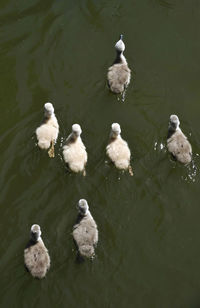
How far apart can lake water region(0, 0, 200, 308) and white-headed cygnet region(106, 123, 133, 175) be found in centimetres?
13

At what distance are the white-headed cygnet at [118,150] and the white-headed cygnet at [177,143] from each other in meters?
0.60

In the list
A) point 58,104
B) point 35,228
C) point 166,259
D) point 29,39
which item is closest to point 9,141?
point 58,104

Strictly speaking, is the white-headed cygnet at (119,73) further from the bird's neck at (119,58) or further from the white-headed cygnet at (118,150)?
the white-headed cygnet at (118,150)

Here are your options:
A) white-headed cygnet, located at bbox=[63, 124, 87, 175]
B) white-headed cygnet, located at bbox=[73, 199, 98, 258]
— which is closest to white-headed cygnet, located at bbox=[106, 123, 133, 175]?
white-headed cygnet, located at bbox=[63, 124, 87, 175]

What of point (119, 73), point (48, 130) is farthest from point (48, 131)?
point (119, 73)

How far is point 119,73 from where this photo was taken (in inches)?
309

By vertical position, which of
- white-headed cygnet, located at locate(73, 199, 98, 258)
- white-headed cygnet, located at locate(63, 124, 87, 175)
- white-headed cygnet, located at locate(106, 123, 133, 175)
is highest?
white-headed cygnet, located at locate(63, 124, 87, 175)

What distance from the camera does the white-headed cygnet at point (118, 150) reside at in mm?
7215

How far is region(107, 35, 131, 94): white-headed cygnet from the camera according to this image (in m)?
7.80

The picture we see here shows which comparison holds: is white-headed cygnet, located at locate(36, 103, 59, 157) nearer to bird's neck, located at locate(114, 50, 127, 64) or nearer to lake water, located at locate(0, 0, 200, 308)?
lake water, located at locate(0, 0, 200, 308)

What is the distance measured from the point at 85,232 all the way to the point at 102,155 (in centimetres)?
118

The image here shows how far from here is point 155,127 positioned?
765cm

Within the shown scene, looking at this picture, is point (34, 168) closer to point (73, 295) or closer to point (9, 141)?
point (9, 141)

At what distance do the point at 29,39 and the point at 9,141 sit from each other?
6.49ft
